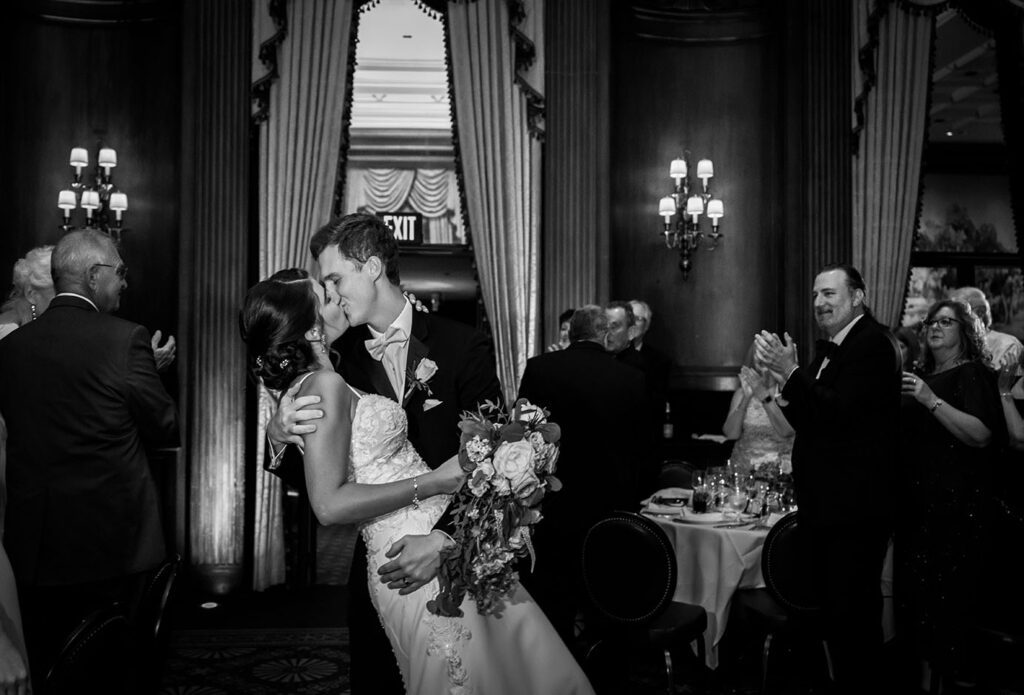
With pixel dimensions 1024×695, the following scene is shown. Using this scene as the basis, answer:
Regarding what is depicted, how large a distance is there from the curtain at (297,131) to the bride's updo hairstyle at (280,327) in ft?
14.3

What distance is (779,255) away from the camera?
7.27 metres

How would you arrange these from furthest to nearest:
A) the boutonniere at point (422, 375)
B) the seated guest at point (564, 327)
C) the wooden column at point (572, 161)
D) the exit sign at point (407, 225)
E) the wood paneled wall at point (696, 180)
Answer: the exit sign at point (407, 225) → the wood paneled wall at point (696, 180) → the wooden column at point (572, 161) → the seated guest at point (564, 327) → the boutonniere at point (422, 375)

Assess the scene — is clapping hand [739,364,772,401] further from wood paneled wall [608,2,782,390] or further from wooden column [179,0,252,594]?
wooden column [179,0,252,594]

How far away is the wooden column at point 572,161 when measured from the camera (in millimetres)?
6734

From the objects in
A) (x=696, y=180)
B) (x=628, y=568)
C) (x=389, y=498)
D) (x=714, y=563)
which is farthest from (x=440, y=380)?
(x=696, y=180)

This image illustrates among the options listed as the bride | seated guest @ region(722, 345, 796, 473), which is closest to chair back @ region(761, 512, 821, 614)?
seated guest @ region(722, 345, 796, 473)

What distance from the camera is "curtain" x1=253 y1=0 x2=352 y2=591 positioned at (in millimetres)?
6547

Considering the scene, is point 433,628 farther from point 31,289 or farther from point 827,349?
point 31,289

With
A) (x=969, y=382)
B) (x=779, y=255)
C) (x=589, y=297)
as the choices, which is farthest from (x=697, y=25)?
(x=969, y=382)

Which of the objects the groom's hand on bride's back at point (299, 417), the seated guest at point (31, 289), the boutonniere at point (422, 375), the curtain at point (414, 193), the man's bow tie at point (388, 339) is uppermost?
the curtain at point (414, 193)

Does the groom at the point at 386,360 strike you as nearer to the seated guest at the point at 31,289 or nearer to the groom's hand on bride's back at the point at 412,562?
the groom's hand on bride's back at the point at 412,562

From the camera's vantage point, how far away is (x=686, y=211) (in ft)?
23.2

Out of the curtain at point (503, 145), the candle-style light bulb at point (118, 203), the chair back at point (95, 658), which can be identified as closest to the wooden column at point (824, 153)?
the curtain at point (503, 145)

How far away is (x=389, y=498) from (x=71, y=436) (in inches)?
73.5
